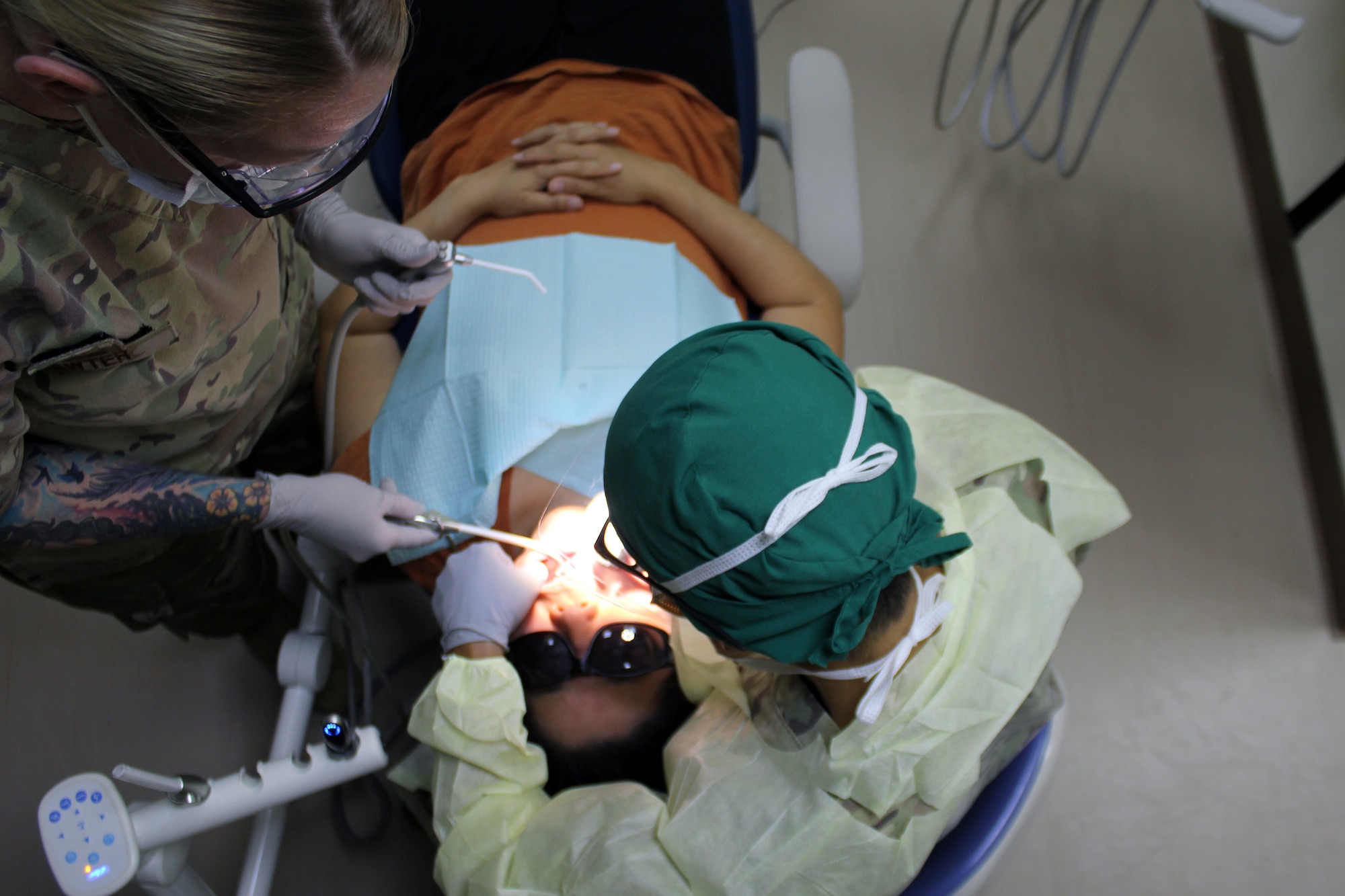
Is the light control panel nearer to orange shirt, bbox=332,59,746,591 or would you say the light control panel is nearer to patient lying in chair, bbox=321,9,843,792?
patient lying in chair, bbox=321,9,843,792

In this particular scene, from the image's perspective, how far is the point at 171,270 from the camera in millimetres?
982

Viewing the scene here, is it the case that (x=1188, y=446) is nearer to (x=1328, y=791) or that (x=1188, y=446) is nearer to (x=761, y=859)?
(x=1328, y=791)

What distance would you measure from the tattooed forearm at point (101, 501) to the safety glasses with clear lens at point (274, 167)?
0.39 metres

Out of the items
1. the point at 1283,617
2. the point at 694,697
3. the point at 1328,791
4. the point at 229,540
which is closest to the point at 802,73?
the point at 694,697

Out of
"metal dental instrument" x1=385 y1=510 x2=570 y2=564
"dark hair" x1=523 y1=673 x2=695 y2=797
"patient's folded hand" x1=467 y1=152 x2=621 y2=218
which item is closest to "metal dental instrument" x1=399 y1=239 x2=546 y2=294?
"patient's folded hand" x1=467 y1=152 x2=621 y2=218

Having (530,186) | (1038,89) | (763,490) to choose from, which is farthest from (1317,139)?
(763,490)

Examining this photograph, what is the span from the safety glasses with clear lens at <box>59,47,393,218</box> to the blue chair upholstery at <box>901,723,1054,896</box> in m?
0.96

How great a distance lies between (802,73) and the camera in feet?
5.12

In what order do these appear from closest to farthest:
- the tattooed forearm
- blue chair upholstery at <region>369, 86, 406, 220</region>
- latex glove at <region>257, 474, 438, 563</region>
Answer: the tattooed forearm < latex glove at <region>257, 474, 438, 563</region> < blue chair upholstery at <region>369, 86, 406, 220</region>

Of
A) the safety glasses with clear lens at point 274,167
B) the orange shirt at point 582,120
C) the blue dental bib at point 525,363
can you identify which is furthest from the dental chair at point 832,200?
the safety glasses with clear lens at point 274,167

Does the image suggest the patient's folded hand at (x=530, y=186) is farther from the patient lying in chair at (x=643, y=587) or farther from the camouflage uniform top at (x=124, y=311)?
the camouflage uniform top at (x=124, y=311)

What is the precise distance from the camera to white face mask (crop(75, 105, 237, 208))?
805 mm

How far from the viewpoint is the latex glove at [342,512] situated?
3.80ft

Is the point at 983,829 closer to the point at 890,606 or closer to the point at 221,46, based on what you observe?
the point at 890,606
